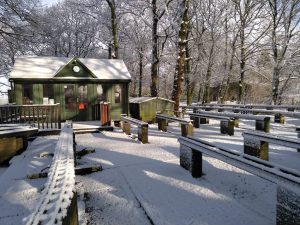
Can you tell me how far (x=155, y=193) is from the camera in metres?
4.41

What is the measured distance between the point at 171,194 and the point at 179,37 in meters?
12.4

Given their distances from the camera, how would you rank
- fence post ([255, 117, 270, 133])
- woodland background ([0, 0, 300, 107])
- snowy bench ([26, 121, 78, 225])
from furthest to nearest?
woodland background ([0, 0, 300, 107]), fence post ([255, 117, 270, 133]), snowy bench ([26, 121, 78, 225])

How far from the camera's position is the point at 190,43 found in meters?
28.9

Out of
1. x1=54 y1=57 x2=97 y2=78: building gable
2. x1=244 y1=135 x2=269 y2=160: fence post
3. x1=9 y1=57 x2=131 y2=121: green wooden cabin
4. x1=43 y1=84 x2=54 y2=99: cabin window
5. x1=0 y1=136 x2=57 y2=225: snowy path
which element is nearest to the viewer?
x1=0 y1=136 x2=57 y2=225: snowy path

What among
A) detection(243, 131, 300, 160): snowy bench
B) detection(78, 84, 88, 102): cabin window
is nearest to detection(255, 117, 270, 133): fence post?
detection(243, 131, 300, 160): snowy bench

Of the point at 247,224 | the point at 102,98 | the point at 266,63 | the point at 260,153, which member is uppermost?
the point at 266,63

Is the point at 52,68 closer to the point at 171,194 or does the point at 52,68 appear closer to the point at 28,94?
the point at 28,94

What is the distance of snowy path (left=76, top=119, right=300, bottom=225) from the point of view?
362 cm

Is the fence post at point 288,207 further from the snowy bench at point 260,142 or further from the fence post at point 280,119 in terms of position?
the fence post at point 280,119

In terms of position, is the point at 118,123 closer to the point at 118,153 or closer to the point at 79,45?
the point at 118,153

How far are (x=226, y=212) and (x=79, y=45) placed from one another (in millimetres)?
36716

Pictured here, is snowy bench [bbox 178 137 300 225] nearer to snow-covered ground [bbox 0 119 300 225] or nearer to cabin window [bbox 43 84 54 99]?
snow-covered ground [bbox 0 119 300 225]

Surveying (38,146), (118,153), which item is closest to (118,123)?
(38,146)

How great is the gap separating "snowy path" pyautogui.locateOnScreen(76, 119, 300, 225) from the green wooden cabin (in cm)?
896
